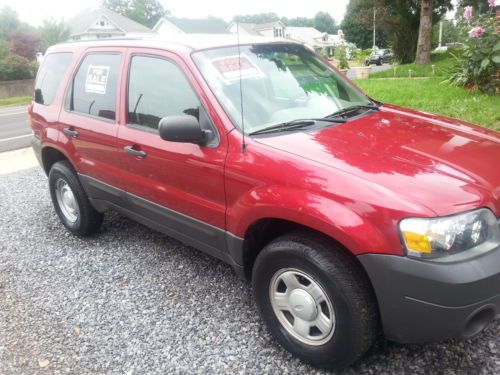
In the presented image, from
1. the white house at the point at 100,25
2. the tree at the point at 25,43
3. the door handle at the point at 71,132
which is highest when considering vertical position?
the white house at the point at 100,25

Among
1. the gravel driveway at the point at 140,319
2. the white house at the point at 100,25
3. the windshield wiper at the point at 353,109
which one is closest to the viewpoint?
the gravel driveway at the point at 140,319

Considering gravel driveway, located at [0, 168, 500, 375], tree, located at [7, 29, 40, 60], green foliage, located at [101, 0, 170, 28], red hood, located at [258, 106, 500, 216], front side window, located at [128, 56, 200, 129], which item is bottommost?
gravel driveway, located at [0, 168, 500, 375]

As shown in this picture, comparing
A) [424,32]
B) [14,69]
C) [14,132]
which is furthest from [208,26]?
[14,69]

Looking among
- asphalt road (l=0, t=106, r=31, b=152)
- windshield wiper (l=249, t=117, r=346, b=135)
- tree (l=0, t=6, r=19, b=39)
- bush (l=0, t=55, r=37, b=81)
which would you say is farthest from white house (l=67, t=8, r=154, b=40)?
windshield wiper (l=249, t=117, r=346, b=135)

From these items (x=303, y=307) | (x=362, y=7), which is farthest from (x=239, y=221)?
(x=362, y=7)

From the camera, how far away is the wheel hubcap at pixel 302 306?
2434mm

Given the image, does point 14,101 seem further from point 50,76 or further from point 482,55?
point 482,55

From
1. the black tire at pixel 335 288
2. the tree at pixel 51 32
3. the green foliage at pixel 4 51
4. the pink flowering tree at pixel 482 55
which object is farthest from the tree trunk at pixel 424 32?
the tree at pixel 51 32

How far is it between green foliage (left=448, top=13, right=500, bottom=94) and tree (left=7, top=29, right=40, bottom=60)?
136 ft

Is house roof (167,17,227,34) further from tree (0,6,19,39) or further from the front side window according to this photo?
tree (0,6,19,39)

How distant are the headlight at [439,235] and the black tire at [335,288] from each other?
354 mm

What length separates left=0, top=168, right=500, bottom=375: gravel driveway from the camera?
8.61 ft

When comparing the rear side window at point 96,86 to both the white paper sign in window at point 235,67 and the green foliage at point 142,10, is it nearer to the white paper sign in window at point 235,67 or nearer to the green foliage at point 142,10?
the white paper sign in window at point 235,67

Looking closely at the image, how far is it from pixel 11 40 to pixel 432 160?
47539mm
